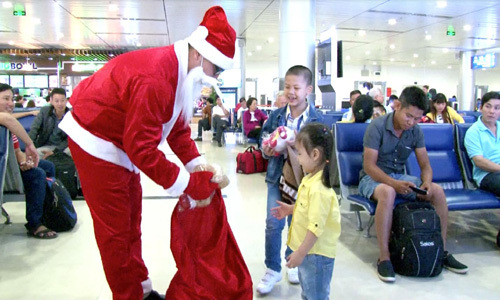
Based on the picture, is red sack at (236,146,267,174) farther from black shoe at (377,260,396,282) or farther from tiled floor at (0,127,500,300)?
black shoe at (377,260,396,282)

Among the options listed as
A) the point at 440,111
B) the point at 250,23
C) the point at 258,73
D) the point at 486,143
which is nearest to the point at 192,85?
the point at 486,143

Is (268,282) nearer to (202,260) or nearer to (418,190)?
(202,260)

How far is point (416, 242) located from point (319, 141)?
1.45m

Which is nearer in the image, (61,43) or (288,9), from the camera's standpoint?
(288,9)

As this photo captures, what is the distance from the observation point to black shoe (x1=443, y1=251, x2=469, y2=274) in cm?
291

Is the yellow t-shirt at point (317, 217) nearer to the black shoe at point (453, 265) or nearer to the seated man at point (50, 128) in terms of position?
the black shoe at point (453, 265)

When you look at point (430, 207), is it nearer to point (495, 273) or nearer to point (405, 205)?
point (405, 205)

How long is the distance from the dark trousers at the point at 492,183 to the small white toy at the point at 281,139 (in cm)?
212

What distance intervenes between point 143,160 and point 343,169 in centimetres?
236

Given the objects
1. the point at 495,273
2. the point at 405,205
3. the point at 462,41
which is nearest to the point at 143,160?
the point at 405,205

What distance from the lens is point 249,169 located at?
684 centimetres

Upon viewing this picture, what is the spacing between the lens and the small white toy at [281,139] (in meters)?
2.33

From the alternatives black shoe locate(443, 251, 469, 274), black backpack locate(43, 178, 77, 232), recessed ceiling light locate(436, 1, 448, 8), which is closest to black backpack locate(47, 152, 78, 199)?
black backpack locate(43, 178, 77, 232)

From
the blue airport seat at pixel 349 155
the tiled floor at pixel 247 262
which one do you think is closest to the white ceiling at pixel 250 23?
the blue airport seat at pixel 349 155
